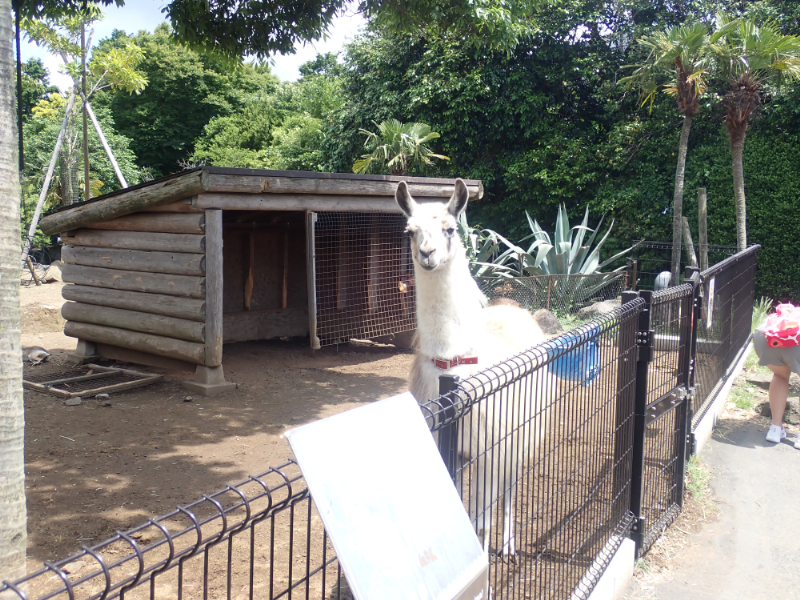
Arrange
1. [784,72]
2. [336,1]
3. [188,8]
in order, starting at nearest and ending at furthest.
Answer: [188,8] → [336,1] → [784,72]

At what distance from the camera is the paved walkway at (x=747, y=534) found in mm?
3518

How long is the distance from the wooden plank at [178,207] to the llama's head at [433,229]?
3.79 meters

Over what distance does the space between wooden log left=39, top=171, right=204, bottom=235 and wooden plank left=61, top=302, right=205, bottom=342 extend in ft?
3.80

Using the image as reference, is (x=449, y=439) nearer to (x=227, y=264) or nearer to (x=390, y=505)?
(x=390, y=505)

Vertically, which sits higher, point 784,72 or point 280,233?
point 784,72

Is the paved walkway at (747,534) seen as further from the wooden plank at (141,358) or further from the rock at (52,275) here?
the rock at (52,275)

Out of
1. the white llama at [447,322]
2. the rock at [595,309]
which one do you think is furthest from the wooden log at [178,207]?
the rock at [595,309]

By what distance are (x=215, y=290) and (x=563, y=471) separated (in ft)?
16.1

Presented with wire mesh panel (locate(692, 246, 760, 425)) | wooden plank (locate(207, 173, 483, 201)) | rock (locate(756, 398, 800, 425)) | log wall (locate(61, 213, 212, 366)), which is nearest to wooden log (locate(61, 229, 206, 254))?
log wall (locate(61, 213, 212, 366))

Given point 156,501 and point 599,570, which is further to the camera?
point 156,501

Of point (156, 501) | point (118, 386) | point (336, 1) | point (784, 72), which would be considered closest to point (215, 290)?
point (118, 386)

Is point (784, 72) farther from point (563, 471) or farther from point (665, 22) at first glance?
point (563, 471)

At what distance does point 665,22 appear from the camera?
14492 mm

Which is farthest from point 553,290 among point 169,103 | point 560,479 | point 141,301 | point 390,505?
point 169,103
